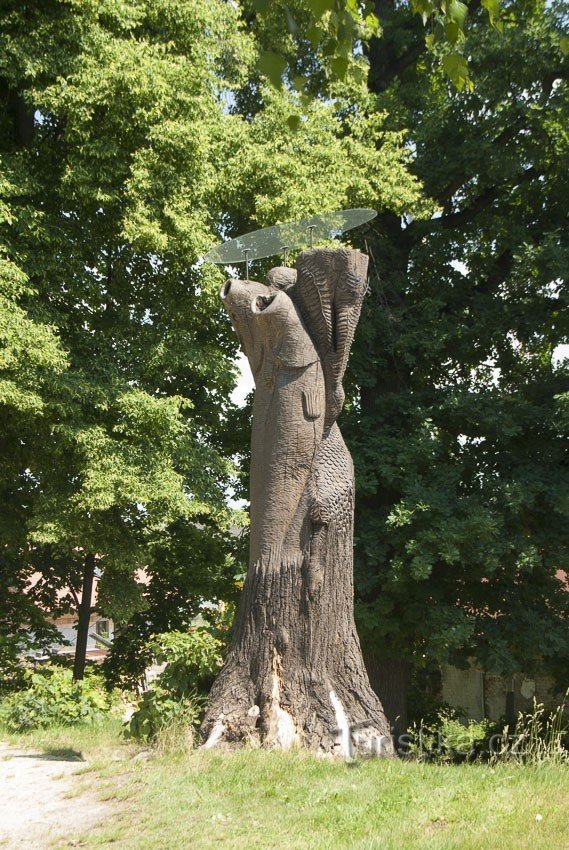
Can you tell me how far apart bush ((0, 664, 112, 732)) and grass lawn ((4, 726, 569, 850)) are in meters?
3.20

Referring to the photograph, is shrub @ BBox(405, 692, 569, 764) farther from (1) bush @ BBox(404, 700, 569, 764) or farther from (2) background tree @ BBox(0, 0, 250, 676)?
(2) background tree @ BBox(0, 0, 250, 676)

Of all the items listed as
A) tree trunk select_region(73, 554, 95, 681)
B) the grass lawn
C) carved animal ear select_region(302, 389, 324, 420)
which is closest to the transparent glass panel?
carved animal ear select_region(302, 389, 324, 420)

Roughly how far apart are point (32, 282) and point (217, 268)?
2.49m

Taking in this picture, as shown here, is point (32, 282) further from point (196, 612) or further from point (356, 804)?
point (356, 804)

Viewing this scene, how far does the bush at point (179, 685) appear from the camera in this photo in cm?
690

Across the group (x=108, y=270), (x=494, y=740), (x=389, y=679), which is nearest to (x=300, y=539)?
(x=108, y=270)

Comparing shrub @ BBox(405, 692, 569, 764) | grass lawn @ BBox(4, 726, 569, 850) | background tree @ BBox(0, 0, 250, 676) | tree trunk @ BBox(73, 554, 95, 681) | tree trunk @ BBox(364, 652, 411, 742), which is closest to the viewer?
grass lawn @ BBox(4, 726, 569, 850)

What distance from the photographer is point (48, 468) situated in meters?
12.0

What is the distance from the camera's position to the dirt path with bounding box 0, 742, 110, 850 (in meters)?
4.89

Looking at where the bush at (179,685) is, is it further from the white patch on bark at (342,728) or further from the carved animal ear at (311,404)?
the carved animal ear at (311,404)

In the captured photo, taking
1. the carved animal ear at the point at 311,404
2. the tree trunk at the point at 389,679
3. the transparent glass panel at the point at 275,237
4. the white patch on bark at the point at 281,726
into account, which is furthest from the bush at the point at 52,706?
the transparent glass panel at the point at 275,237

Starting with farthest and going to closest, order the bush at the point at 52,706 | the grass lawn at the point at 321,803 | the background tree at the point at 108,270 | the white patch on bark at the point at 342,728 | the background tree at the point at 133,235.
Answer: the background tree at the point at 133,235
the background tree at the point at 108,270
the bush at the point at 52,706
the white patch on bark at the point at 342,728
the grass lawn at the point at 321,803

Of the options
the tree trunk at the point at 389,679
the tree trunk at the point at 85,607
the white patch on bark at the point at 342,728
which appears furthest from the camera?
the tree trunk at the point at 85,607

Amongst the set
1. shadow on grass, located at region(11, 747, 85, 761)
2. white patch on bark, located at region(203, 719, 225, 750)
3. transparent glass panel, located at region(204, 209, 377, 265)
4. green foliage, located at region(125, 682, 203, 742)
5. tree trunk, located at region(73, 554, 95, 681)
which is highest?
transparent glass panel, located at region(204, 209, 377, 265)
